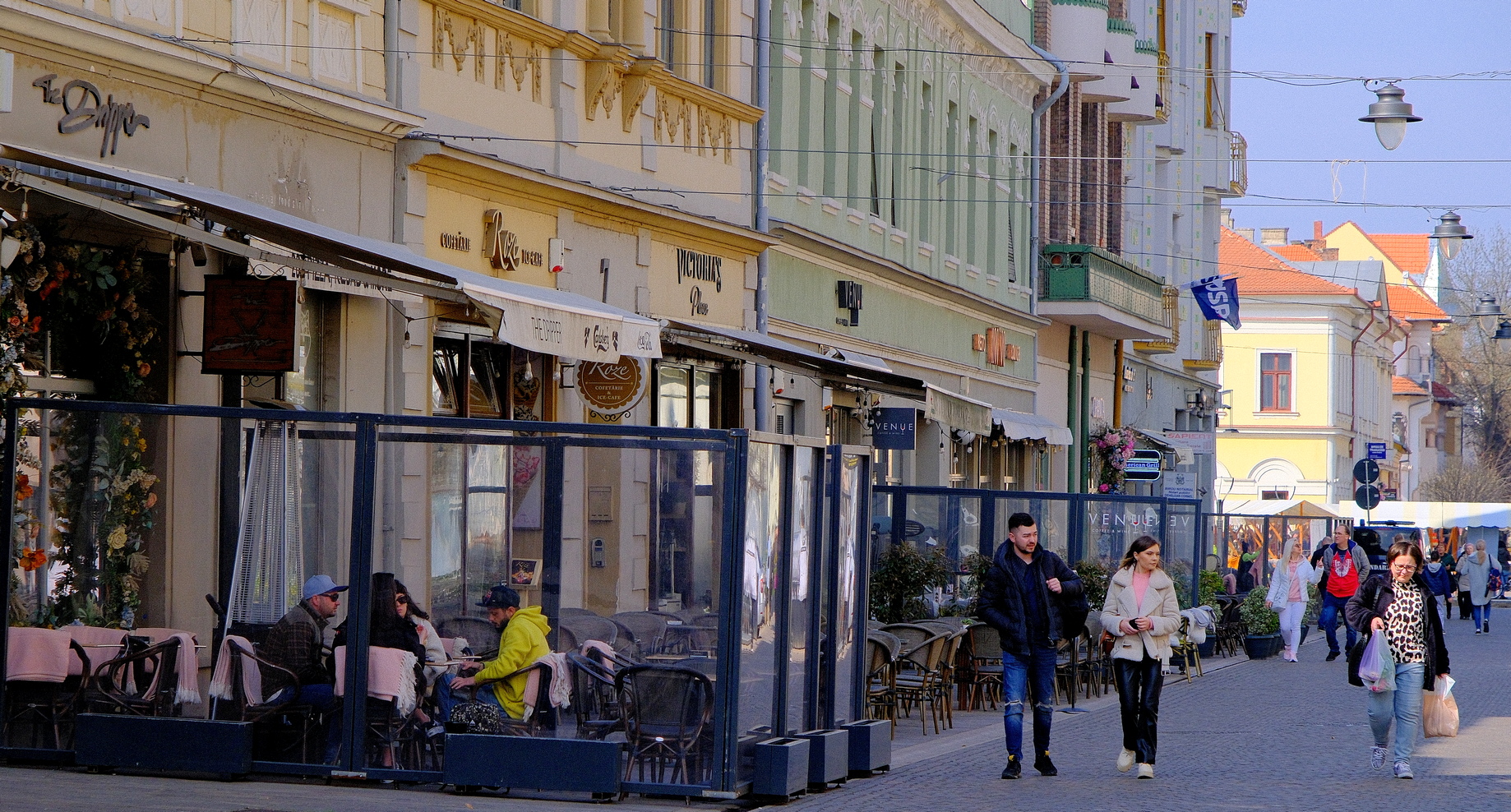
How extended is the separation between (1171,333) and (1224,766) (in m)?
28.9

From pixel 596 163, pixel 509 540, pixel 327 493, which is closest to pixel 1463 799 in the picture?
pixel 509 540

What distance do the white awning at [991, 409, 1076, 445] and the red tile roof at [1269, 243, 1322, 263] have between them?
192 ft

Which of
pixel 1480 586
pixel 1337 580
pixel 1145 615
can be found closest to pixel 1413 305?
pixel 1480 586

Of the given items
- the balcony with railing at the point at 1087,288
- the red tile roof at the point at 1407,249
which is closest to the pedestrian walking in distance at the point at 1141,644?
the balcony with railing at the point at 1087,288

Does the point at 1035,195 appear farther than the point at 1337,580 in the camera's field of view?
Yes

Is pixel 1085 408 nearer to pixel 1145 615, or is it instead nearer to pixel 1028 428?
pixel 1028 428

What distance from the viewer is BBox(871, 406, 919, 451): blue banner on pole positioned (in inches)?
1073

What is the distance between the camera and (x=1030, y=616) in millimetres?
13766

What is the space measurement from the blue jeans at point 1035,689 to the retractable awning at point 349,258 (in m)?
3.37

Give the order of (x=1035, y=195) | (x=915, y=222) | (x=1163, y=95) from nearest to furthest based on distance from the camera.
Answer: (x=915, y=222) → (x=1035, y=195) → (x=1163, y=95)

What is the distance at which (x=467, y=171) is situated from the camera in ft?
54.9

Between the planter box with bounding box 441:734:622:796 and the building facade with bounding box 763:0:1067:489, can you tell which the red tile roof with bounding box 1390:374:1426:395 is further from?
the planter box with bounding box 441:734:622:796

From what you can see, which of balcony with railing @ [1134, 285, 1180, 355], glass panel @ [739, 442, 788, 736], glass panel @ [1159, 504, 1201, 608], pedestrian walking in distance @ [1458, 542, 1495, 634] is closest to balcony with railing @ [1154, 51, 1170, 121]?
balcony with railing @ [1134, 285, 1180, 355]

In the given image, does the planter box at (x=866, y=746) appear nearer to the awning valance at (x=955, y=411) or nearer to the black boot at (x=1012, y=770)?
the black boot at (x=1012, y=770)
